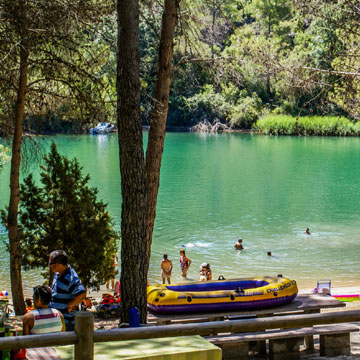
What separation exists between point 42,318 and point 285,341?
2.16m

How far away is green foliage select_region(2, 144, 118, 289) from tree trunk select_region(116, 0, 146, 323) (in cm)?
392

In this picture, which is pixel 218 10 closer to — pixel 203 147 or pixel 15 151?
pixel 15 151

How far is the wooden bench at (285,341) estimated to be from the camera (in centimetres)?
505

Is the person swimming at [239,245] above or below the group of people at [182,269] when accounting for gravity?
below

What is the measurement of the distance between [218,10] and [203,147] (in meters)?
39.1

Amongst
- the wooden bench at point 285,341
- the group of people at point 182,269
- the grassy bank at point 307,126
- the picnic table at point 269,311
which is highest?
the grassy bank at point 307,126

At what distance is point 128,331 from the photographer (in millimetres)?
3199

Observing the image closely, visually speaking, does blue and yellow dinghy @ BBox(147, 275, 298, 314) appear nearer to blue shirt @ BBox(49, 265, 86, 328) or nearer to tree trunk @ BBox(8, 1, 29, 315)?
blue shirt @ BBox(49, 265, 86, 328)

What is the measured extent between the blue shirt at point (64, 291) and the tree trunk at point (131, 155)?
48.5 inches

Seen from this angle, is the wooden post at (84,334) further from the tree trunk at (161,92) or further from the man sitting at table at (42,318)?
the tree trunk at (161,92)

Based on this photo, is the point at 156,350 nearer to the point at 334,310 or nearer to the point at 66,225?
the point at 66,225

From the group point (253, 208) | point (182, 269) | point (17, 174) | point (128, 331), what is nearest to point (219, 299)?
point (17, 174)

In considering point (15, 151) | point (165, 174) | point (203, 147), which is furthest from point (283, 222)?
point (203, 147)

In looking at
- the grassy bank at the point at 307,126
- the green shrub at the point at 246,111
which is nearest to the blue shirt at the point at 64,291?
the grassy bank at the point at 307,126
